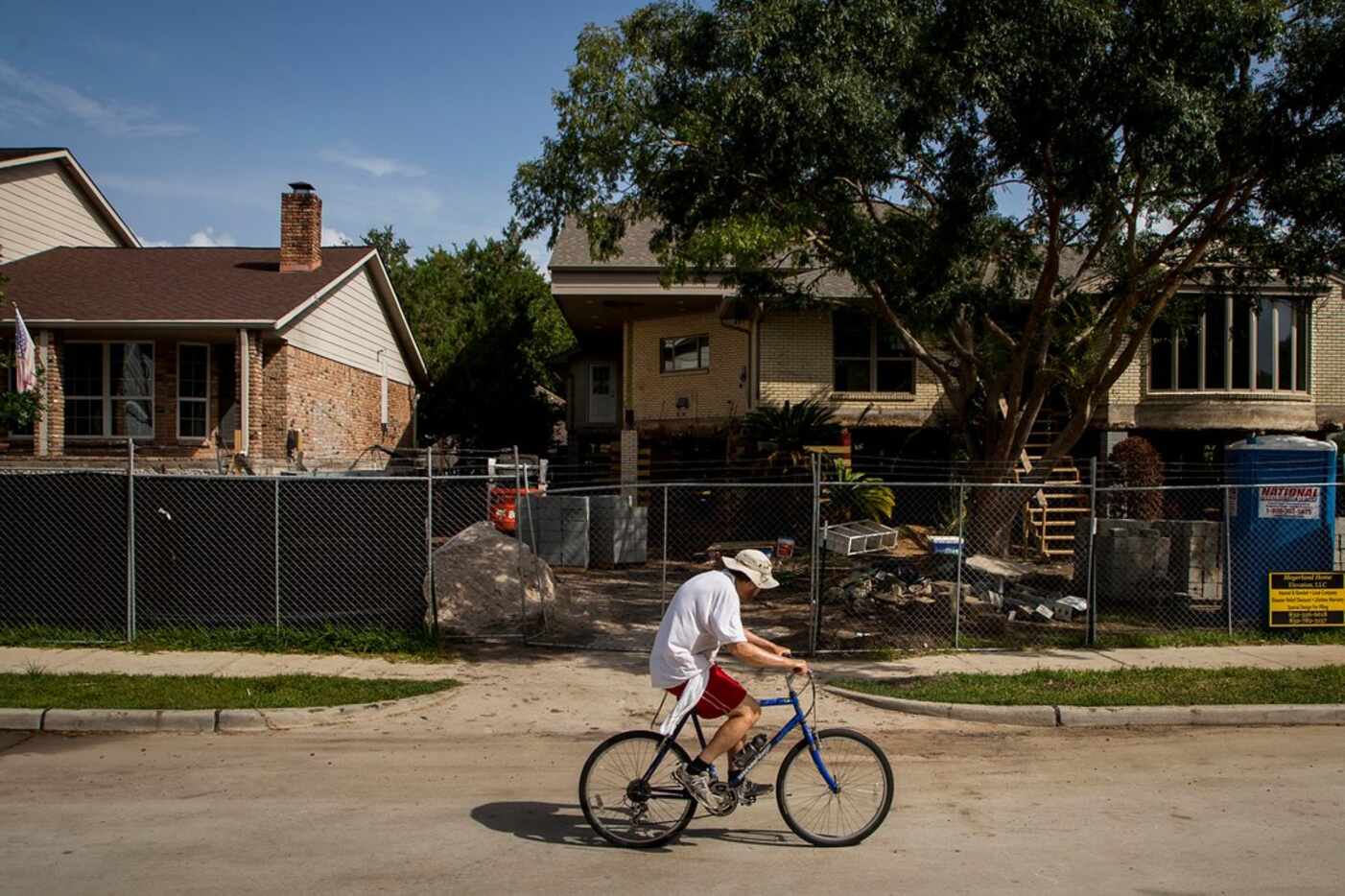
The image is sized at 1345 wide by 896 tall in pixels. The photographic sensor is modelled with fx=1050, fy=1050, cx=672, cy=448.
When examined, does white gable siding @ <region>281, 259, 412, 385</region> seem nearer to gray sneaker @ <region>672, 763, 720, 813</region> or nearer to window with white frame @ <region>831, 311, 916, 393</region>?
window with white frame @ <region>831, 311, 916, 393</region>

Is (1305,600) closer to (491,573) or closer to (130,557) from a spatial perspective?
(491,573)

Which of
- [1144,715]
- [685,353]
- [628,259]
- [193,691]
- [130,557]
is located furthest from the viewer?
[685,353]

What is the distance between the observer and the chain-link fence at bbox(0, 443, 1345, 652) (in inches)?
455

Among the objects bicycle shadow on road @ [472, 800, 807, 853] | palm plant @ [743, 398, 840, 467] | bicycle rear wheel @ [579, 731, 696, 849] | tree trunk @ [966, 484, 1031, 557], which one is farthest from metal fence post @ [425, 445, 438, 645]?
palm plant @ [743, 398, 840, 467]

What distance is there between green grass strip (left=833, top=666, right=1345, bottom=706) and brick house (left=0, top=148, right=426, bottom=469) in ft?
42.6

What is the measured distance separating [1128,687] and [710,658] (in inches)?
229

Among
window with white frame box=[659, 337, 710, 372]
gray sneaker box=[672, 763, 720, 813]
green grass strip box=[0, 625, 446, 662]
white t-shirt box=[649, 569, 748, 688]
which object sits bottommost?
green grass strip box=[0, 625, 446, 662]

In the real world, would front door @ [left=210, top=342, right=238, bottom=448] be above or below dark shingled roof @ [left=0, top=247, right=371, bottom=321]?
below

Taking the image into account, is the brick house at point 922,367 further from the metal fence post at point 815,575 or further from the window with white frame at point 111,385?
the metal fence post at point 815,575

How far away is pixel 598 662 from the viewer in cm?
1116

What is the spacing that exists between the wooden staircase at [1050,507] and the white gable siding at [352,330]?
48.7ft

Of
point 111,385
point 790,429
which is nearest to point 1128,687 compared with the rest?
point 790,429

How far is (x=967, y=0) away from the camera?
39.6 feet

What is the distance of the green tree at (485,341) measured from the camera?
32.9 meters
